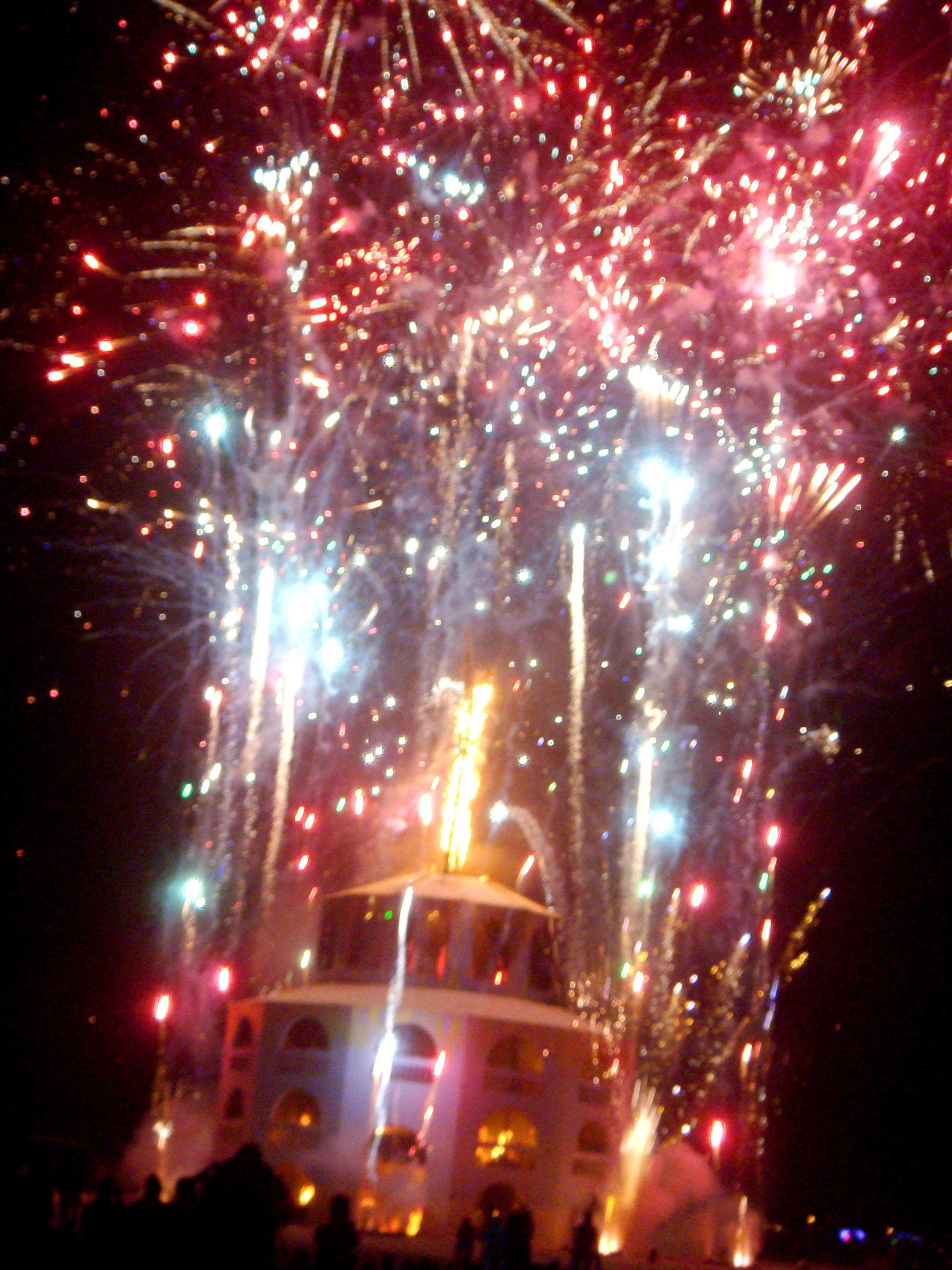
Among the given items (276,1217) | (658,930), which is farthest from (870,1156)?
(276,1217)

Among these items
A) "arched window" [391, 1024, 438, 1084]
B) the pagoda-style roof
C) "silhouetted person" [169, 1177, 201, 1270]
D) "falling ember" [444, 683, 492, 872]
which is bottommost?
"silhouetted person" [169, 1177, 201, 1270]

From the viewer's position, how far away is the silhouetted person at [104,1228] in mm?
8648


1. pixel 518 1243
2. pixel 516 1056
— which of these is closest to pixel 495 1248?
pixel 518 1243

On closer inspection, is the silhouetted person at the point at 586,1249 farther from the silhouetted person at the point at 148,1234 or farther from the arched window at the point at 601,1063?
the silhouetted person at the point at 148,1234

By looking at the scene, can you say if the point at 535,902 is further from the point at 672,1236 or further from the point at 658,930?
the point at 672,1236

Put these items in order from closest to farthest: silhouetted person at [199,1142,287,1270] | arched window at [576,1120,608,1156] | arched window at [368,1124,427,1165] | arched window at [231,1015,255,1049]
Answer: silhouetted person at [199,1142,287,1270] < arched window at [368,1124,427,1165] < arched window at [576,1120,608,1156] < arched window at [231,1015,255,1049]

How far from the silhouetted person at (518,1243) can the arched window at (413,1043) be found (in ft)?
42.3

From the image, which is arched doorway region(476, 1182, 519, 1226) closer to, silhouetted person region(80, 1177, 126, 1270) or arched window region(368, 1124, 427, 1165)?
arched window region(368, 1124, 427, 1165)

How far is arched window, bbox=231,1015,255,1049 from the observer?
29500mm

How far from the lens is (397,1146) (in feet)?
87.0

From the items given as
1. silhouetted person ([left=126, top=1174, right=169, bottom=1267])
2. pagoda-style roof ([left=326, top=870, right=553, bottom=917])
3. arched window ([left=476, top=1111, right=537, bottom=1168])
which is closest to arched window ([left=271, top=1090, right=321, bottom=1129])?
arched window ([left=476, top=1111, right=537, bottom=1168])

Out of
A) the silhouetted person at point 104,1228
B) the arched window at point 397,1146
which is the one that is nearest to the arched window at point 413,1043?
the arched window at point 397,1146

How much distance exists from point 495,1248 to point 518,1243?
1.78 meters

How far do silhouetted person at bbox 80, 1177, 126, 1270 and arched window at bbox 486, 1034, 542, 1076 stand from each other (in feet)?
54.7
